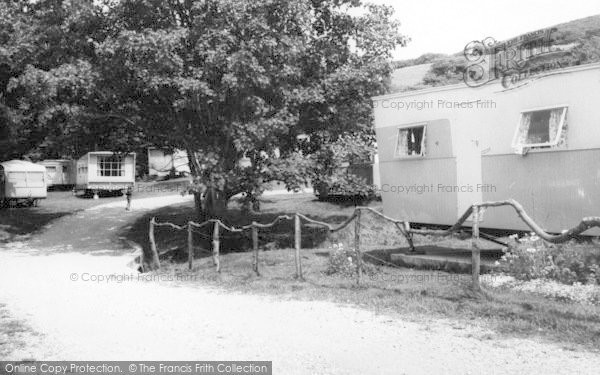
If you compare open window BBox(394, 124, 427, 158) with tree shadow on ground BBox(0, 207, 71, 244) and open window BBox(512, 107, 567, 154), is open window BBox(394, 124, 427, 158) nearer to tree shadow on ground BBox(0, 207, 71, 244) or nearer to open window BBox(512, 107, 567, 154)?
open window BBox(512, 107, 567, 154)

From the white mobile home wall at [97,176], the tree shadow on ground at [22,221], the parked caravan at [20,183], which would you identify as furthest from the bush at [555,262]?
the white mobile home wall at [97,176]

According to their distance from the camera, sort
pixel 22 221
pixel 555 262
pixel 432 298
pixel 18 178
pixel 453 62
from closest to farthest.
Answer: pixel 432 298, pixel 555 262, pixel 22 221, pixel 18 178, pixel 453 62

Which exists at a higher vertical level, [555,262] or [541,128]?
[541,128]

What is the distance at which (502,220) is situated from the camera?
11570 mm

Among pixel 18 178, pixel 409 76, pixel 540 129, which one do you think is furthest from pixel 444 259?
pixel 409 76

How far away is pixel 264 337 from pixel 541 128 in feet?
22.9

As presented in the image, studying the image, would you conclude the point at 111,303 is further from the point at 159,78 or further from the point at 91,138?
the point at 91,138

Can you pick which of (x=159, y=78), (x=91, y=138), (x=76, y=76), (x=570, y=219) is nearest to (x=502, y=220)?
(x=570, y=219)

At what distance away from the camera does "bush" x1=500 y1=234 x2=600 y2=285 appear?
852 cm

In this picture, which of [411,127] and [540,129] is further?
[411,127]

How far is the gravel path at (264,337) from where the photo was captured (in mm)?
5434

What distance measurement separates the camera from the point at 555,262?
29.5 ft


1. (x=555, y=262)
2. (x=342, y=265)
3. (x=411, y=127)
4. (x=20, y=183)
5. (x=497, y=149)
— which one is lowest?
(x=342, y=265)

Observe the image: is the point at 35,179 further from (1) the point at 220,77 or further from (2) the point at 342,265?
(2) the point at 342,265
